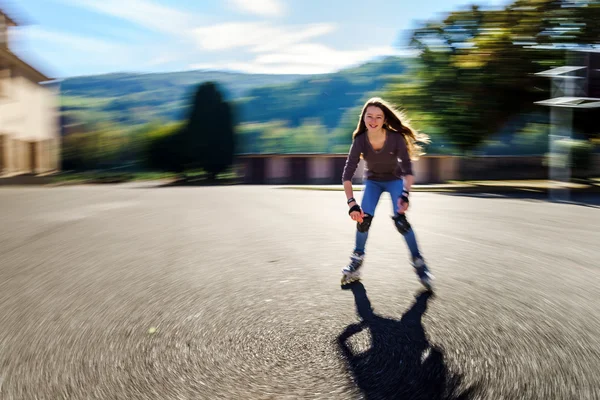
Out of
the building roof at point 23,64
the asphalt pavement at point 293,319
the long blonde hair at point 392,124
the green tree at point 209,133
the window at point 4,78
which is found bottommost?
the asphalt pavement at point 293,319

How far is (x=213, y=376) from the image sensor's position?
319 cm

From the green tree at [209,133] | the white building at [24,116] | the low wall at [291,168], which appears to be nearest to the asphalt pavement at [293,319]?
the white building at [24,116]

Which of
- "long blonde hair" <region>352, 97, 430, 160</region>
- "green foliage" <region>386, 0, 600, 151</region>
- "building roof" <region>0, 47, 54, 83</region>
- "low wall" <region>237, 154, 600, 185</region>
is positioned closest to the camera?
"long blonde hair" <region>352, 97, 430, 160</region>

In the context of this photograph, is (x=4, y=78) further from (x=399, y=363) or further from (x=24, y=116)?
(x=399, y=363)

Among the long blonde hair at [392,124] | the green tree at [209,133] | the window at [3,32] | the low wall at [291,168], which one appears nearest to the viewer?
the long blonde hair at [392,124]

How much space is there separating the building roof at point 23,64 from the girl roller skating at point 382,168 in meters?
35.3

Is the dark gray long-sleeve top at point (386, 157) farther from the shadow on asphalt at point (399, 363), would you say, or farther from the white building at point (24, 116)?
the white building at point (24, 116)

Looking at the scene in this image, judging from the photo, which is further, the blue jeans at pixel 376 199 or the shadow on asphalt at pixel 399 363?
the blue jeans at pixel 376 199

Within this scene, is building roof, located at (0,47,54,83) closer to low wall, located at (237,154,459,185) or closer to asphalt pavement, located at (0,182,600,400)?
low wall, located at (237,154,459,185)

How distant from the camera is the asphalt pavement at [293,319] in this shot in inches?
122

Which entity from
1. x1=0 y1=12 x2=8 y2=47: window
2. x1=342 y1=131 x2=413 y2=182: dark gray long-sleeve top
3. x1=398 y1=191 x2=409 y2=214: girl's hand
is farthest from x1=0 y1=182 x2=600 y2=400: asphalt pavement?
x1=0 y1=12 x2=8 y2=47: window

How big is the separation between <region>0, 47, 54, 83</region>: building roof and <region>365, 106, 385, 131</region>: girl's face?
1395 inches

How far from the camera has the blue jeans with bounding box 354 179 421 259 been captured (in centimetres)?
540

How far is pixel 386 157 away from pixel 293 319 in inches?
71.4
